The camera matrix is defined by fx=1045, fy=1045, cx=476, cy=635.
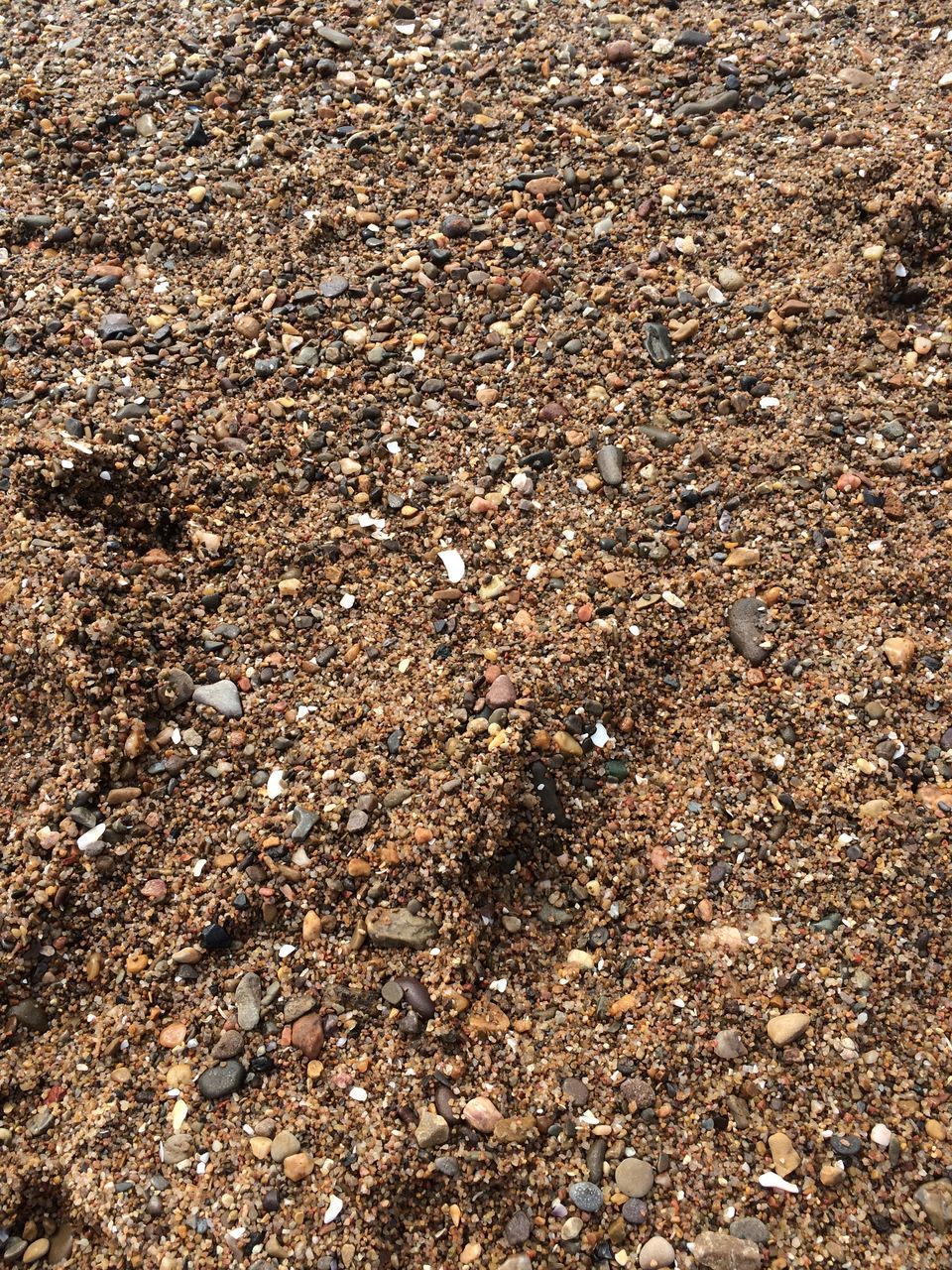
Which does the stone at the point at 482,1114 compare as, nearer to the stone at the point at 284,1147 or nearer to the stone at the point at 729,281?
the stone at the point at 284,1147

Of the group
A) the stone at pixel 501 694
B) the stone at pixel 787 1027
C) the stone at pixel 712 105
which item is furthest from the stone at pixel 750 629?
the stone at pixel 712 105

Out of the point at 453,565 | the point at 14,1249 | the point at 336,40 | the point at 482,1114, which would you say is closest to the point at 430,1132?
the point at 482,1114

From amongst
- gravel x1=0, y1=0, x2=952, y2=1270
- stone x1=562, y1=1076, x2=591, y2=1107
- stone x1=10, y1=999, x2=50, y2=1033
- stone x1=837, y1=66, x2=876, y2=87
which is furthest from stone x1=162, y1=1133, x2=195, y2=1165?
stone x1=837, y1=66, x2=876, y2=87

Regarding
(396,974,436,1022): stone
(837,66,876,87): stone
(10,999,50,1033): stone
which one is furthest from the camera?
(837,66,876,87): stone

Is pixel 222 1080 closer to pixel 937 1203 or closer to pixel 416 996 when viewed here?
pixel 416 996

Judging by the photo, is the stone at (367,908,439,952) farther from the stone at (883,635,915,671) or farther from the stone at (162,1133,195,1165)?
the stone at (883,635,915,671)

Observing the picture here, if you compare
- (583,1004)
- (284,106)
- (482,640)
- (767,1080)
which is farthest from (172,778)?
(284,106)
